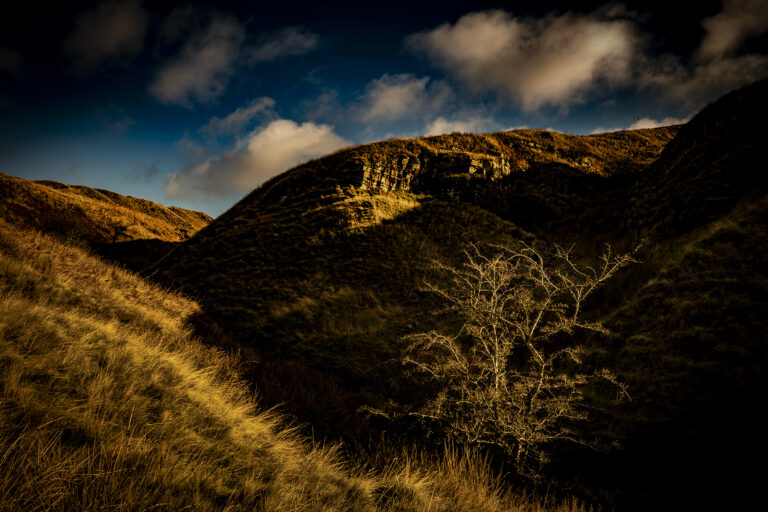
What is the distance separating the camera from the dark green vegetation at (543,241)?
7.28 metres

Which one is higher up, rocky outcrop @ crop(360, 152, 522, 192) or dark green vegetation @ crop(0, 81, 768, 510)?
rocky outcrop @ crop(360, 152, 522, 192)

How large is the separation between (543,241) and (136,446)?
24.6 metres

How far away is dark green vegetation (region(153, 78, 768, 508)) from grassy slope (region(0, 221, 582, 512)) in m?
3.87

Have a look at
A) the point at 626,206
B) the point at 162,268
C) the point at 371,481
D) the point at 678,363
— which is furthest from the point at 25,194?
the point at 626,206

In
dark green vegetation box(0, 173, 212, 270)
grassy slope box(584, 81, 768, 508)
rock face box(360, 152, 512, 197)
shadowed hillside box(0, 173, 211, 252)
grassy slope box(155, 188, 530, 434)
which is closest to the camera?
grassy slope box(584, 81, 768, 508)

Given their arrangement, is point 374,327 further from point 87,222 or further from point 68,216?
point 68,216

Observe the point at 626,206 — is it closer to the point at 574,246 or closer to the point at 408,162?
the point at 574,246

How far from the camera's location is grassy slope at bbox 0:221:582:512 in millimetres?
A: 2466

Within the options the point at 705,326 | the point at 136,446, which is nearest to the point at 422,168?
the point at 705,326

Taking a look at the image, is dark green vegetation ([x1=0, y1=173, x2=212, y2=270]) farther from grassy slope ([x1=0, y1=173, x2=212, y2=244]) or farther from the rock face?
the rock face

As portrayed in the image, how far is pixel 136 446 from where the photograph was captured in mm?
3066

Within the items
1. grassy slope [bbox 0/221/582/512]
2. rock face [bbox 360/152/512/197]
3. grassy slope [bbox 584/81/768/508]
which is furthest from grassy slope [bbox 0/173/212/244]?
grassy slope [bbox 584/81/768/508]

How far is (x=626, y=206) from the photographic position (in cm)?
1944

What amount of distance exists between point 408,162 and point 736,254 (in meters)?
22.3
